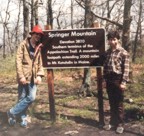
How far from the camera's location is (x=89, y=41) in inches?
281

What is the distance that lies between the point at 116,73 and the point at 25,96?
2052mm

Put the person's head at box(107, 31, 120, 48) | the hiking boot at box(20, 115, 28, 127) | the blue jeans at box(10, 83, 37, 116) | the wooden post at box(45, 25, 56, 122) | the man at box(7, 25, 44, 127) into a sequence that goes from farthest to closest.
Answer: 1. the wooden post at box(45, 25, 56, 122)
2. the hiking boot at box(20, 115, 28, 127)
3. the blue jeans at box(10, 83, 37, 116)
4. the man at box(7, 25, 44, 127)
5. the person's head at box(107, 31, 120, 48)

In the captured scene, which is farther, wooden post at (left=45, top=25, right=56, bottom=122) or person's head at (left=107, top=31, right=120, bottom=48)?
wooden post at (left=45, top=25, right=56, bottom=122)

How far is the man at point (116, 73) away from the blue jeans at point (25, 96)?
1.59 metres

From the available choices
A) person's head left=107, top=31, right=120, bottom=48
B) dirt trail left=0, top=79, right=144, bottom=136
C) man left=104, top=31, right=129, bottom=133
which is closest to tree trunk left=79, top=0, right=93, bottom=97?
dirt trail left=0, top=79, right=144, bottom=136

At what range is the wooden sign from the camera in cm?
708

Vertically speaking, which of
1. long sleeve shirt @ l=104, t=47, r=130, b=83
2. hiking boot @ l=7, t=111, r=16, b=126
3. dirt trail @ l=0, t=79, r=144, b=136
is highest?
long sleeve shirt @ l=104, t=47, r=130, b=83

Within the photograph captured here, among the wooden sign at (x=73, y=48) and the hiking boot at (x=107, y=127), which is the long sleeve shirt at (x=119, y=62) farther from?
the hiking boot at (x=107, y=127)

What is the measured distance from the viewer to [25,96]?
7297 millimetres

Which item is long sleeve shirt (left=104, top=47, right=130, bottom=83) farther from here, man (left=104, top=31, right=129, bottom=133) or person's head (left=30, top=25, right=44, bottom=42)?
person's head (left=30, top=25, right=44, bottom=42)

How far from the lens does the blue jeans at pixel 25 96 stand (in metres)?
7.21

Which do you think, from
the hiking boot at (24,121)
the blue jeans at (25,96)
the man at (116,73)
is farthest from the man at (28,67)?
the man at (116,73)

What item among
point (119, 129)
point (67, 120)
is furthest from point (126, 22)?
point (119, 129)

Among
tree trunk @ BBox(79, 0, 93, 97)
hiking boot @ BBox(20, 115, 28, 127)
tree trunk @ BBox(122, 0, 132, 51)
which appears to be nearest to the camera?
hiking boot @ BBox(20, 115, 28, 127)
